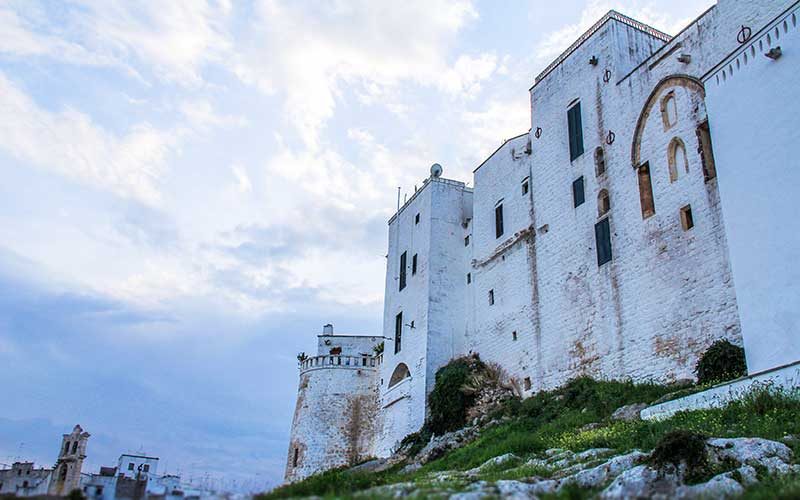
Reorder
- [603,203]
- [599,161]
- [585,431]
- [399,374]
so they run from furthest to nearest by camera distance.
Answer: [399,374], [599,161], [603,203], [585,431]

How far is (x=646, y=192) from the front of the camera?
20266 millimetres

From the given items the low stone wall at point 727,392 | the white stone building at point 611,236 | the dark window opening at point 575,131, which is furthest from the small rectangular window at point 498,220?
the low stone wall at point 727,392

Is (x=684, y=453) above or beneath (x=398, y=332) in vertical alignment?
beneath

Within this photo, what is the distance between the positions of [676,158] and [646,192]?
1.29 metres

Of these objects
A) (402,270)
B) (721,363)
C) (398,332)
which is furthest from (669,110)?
(398,332)

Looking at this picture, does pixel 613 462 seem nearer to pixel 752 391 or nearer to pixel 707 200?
pixel 752 391

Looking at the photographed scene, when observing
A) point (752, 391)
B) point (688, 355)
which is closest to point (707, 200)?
point (688, 355)

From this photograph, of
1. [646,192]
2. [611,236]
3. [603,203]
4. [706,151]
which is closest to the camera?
[706,151]

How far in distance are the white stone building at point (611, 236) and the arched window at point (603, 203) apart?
0.05m

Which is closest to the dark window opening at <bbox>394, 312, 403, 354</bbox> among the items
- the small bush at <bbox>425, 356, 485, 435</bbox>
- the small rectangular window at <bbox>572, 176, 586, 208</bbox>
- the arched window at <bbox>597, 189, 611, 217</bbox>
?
the small bush at <bbox>425, 356, 485, 435</bbox>

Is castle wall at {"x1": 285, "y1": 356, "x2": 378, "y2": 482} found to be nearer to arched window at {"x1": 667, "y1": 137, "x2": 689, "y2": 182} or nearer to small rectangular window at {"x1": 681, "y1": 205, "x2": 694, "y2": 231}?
small rectangular window at {"x1": 681, "y1": 205, "x2": 694, "y2": 231}

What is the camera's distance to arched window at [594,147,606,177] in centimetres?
2241

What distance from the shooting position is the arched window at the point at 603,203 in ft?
72.2

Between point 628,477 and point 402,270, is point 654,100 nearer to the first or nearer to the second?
point 628,477
